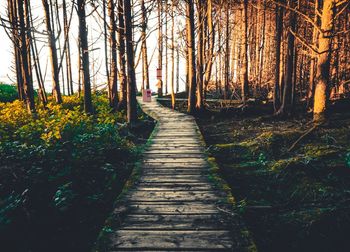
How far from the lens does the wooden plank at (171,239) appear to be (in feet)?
9.54

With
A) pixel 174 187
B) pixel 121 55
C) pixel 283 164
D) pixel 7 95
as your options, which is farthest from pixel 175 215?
pixel 7 95

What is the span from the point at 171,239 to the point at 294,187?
321cm

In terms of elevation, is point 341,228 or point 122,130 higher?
point 122,130

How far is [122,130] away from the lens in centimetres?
1034

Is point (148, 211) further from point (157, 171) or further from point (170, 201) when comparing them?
point (157, 171)

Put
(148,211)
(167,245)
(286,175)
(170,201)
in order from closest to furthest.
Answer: (167,245) < (148,211) < (170,201) < (286,175)

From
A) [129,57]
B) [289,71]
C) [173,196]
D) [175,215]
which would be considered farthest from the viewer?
[289,71]

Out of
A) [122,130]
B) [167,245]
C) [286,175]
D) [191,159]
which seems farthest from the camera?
[122,130]

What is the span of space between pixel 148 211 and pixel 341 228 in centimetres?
281

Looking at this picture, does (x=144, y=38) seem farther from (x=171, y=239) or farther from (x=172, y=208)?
(x=171, y=239)

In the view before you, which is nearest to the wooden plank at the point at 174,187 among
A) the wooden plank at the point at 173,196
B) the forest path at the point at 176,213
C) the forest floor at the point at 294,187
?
the forest path at the point at 176,213

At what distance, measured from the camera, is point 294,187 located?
518 cm

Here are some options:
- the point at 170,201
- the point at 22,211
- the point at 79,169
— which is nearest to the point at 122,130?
the point at 79,169

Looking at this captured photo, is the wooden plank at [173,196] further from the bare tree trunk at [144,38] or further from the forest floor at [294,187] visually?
the bare tree trunk at [144,38]
